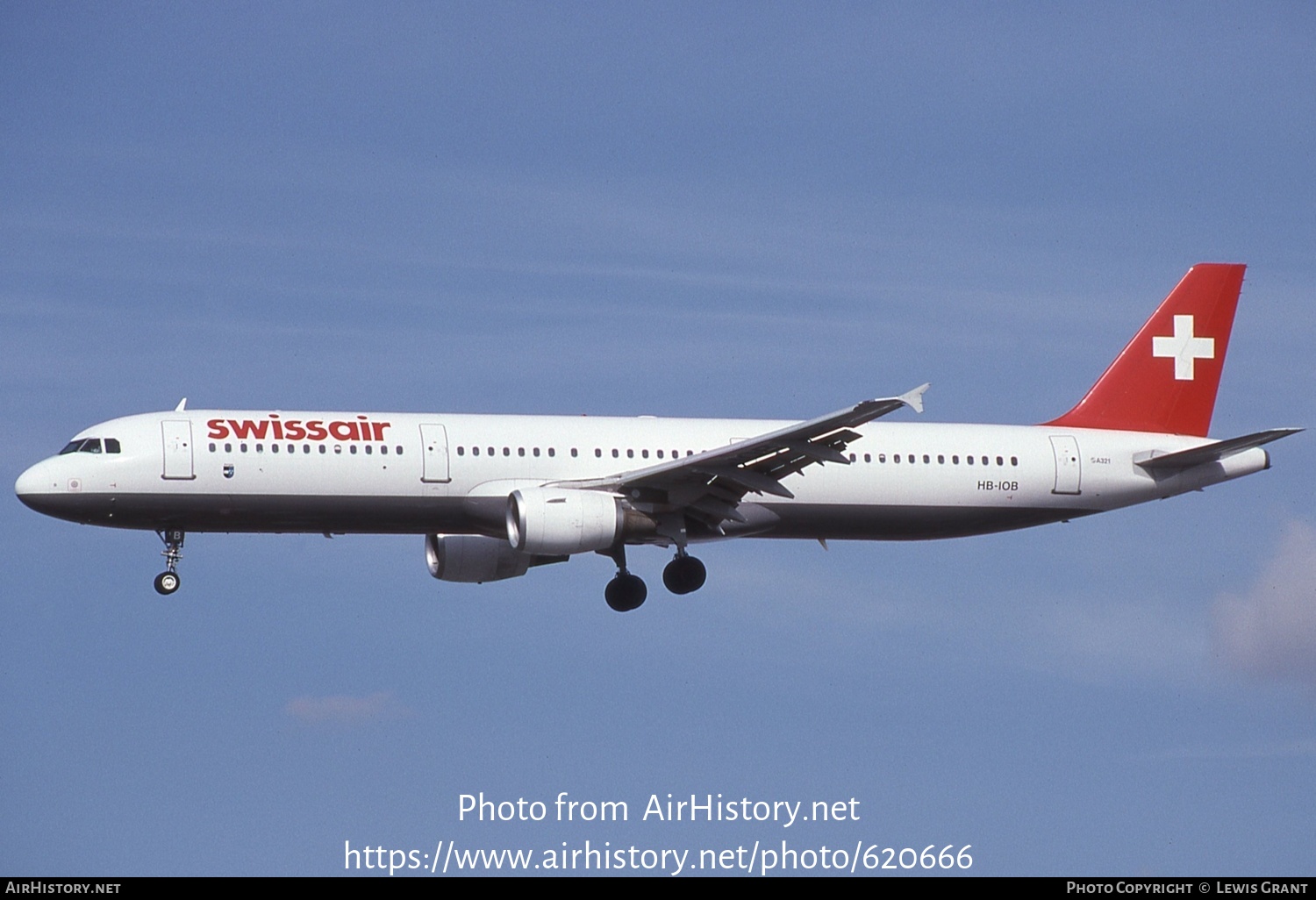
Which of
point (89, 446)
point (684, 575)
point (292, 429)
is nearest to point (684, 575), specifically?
point (684, 575)

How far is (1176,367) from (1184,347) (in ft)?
2.08

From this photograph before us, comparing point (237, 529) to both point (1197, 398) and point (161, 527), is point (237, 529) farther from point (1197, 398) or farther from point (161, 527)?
point (1197, 398)

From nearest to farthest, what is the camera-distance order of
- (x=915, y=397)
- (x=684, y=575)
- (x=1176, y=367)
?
(x=915, y=397) < (x=684, y=575) < (x=1176, y=367)

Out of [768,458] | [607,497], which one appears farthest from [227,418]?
[768,458]

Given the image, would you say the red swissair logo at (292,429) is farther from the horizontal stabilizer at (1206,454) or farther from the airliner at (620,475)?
the horizontal stabilizer at (1206,454)

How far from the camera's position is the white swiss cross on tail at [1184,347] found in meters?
49.8

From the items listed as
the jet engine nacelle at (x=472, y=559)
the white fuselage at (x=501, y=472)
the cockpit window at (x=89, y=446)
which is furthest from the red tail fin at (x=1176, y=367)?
the cockpit window at (x=89, y=446)

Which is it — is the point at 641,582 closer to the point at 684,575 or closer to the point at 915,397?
the point at 684,575

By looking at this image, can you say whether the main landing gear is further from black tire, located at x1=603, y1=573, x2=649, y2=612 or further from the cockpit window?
the cockpit window

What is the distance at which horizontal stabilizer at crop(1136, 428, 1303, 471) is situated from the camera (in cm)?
4478

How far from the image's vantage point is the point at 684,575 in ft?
149

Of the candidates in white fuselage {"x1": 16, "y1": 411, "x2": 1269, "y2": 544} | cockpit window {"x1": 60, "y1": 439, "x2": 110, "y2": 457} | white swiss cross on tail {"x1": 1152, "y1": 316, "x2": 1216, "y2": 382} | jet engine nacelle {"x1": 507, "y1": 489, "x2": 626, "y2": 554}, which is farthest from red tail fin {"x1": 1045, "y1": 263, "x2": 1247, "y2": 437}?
cockpit window {"x1": 60, "y1": 439, "x2": 110, "y2": 457}

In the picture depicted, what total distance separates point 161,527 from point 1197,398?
83.2 ft

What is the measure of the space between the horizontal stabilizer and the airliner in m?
0.05
